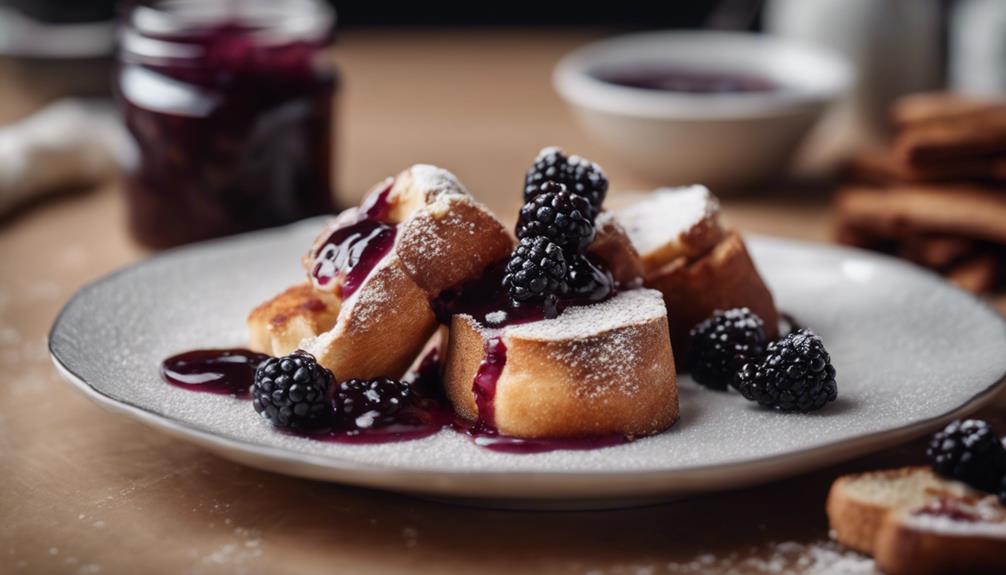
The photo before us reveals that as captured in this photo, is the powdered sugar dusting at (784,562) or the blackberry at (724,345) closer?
the powdered sugar dusting at (784,562)

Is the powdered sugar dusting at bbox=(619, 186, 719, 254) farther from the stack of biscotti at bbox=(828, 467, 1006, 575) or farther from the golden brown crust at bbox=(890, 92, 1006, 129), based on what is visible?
the golden brown crust at bbox=(890, 92, 1006, 129)

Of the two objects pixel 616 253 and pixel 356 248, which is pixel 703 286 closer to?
pixel 616 253

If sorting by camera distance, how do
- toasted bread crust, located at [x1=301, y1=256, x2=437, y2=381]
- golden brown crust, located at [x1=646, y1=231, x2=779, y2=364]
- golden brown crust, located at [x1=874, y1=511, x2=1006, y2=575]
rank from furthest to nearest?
golden brown crust, located at [x1=646, y1=231, x2=779, y2=364] < toasted bread crust, located at [x1=301, y1=256, x2=437, y2=381] < golden brown crust, located at [x1=874, y1=511, x2=1006, y2=575]

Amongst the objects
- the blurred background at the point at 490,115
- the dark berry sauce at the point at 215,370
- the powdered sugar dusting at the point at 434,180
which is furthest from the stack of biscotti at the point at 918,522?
the blurred background at the point at 490,115

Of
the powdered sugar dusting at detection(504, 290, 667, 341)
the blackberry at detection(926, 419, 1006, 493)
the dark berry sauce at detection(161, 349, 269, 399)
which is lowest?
the dark berry sauce at detection(161, 349, 269, 399)

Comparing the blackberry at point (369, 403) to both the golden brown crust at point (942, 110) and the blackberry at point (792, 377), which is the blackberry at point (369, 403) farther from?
the golden brown crust at point (942, 110)

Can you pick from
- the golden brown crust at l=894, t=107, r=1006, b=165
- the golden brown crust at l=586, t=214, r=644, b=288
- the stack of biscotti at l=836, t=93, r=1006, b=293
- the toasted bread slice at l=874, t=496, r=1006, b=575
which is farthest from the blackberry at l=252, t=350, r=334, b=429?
the golden brown crust at l=894, t=107, r=1006, b=165

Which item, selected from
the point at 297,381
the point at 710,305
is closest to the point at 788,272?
the point at 710,305
